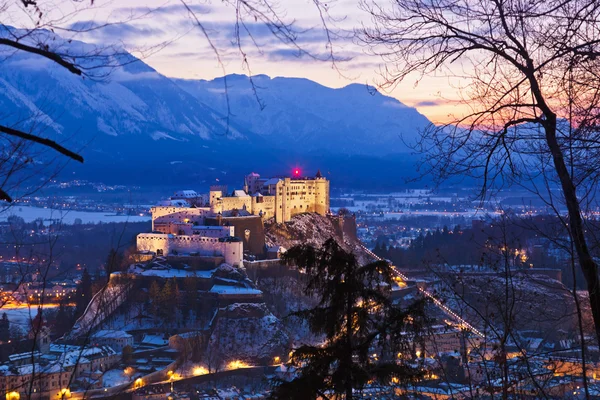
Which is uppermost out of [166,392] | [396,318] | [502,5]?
[502,5]

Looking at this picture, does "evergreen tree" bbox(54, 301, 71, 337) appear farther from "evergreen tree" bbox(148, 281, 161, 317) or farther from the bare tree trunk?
the bare tree trunk

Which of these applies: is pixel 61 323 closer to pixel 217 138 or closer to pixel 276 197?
pixel 276 197

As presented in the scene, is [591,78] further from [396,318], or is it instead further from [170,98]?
[170,98]

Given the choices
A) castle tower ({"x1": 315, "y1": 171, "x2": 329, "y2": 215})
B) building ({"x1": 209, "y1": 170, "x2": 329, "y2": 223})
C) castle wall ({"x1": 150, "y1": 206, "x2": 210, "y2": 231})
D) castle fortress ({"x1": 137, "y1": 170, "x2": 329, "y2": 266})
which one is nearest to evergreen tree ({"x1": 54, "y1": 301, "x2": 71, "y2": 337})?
castle fortress ({"x1": 137, "y1": 170, "x2": 329, "y2": 266})

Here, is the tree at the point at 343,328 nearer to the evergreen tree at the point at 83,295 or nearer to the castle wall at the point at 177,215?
the evergreen tree at the point at 83,295

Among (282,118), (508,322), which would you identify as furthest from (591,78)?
(282,118)

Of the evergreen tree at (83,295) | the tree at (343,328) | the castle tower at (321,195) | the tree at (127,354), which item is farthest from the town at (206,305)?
the tree at (343,328)
